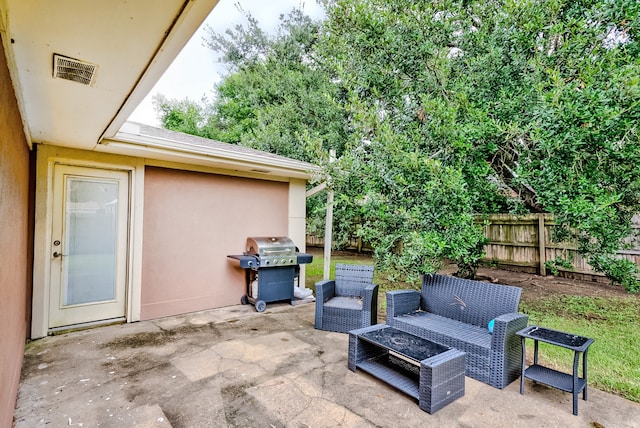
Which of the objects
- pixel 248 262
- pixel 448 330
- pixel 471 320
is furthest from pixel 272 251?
pixel 471 320

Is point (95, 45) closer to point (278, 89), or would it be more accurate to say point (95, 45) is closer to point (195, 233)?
point (195, 233)

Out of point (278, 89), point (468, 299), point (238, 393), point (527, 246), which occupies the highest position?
point (278, 89)

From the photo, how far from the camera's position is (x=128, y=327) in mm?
4531

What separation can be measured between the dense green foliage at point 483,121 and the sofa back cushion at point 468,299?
0.31m

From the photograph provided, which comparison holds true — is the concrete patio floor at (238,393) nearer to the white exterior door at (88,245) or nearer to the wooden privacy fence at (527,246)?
the white exterior door at (88,245)

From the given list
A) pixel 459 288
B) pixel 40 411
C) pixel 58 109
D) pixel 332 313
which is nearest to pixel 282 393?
pixel 332 313

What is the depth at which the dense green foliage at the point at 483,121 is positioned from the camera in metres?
3.27

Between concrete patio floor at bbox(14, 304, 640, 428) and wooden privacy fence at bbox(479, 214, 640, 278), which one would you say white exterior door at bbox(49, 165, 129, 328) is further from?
wooden privacy fence at bbox(479, 214, 640, 278)

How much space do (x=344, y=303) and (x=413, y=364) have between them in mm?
1362

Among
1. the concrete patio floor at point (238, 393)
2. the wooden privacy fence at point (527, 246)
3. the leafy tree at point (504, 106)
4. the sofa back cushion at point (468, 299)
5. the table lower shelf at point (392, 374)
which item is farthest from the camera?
the wooden privacy fence at point (527, 246)

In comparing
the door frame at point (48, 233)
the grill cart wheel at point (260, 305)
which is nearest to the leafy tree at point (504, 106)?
the grill cart wheel at point (260, 305)

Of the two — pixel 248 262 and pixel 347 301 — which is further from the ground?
pixel 248 262

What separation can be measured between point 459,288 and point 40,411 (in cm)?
409

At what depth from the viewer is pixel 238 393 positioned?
9.24 feet
